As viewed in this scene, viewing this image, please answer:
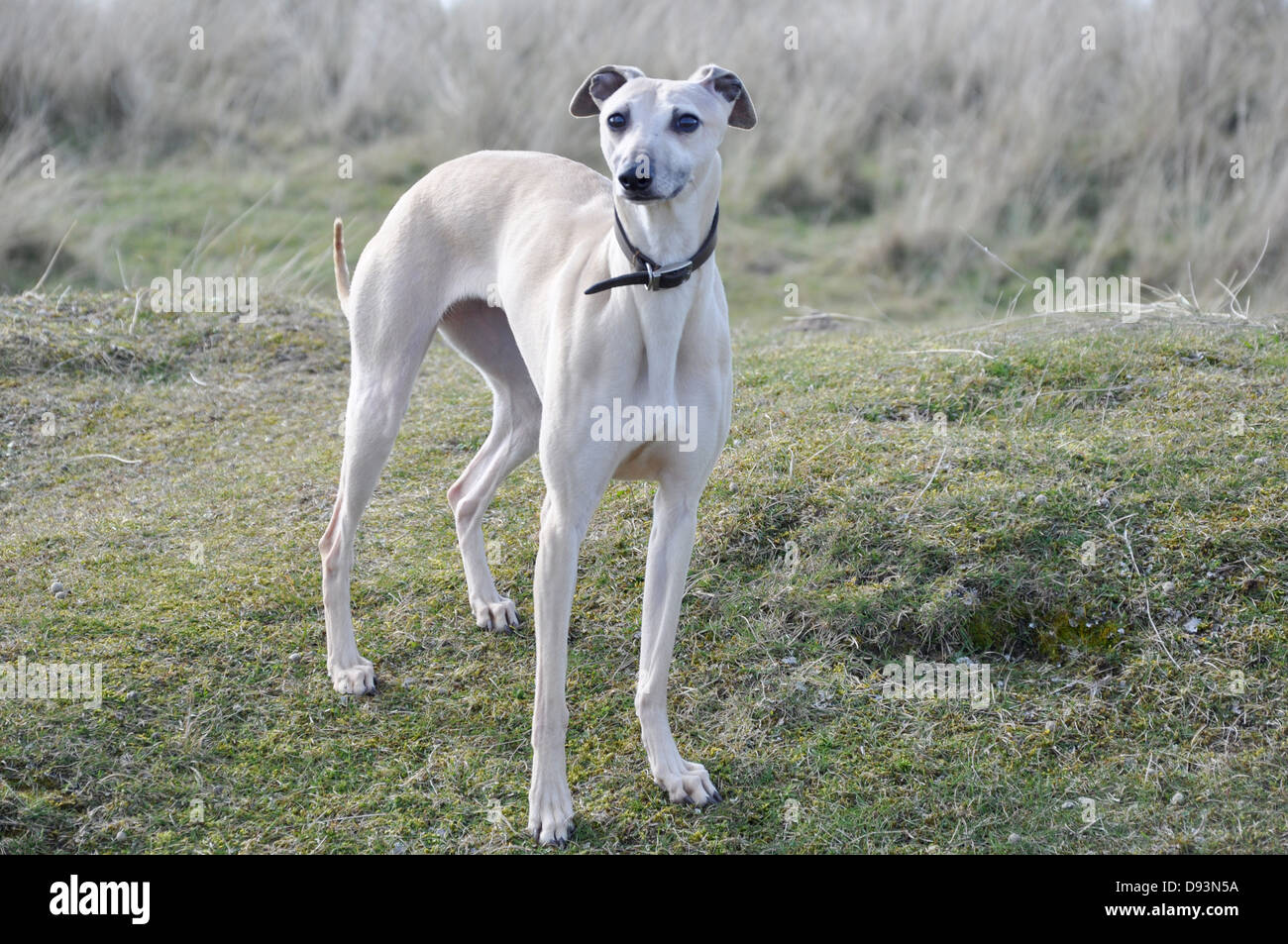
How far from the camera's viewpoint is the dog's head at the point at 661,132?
289 centimetres

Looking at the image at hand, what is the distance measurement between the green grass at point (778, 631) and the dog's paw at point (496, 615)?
0.05 m

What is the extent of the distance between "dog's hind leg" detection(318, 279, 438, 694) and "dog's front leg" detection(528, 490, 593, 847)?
0.81 m

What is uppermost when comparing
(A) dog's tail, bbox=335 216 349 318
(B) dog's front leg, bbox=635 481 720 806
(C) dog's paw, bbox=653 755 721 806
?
(A) dog's tail, bbox=335 216 349 318

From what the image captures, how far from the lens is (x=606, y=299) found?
3.27 metres

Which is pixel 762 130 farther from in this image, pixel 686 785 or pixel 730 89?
pixel 686 785

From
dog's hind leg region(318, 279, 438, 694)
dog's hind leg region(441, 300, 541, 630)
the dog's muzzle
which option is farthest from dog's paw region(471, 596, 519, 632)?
Answer: the dog's muzzle

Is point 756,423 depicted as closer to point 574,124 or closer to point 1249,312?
point 1249,312

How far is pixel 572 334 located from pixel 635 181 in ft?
1.81

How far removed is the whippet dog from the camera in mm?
3121

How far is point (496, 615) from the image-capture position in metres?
4.29

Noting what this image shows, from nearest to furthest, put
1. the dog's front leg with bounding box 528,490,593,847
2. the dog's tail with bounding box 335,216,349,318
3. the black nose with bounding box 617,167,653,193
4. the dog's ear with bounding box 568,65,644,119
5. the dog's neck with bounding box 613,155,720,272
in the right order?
the black nose with bounding box 617,167,653,193 < the dog's neck with bounding box 613,155,720,272 < the dog's front leg with bounding box 528,490,593,847 < the dog's ear with bounding box 568,65,644,119 < the dog's tail with bounding box 335,216,349,318

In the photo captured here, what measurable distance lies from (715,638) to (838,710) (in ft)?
1.69

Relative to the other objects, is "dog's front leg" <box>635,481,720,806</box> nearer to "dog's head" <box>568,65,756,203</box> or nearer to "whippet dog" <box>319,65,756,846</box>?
"whippet dog" <box>319,65,756,846</box>

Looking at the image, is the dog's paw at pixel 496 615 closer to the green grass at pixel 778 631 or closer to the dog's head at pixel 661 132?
the green grass at pixel 778 631
